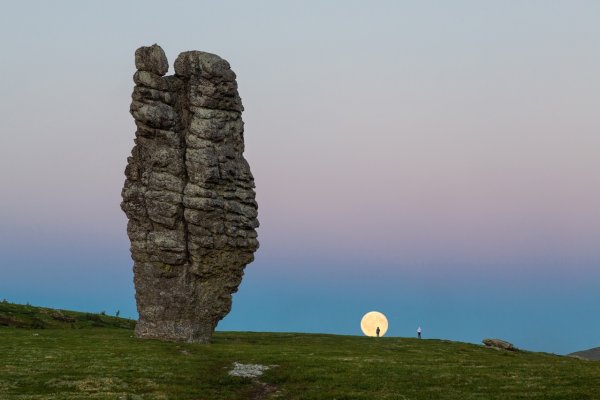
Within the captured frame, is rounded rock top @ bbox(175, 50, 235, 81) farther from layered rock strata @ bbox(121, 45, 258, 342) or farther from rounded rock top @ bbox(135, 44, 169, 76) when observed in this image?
rounded rock top @ bbox(135, 44, 169, 76)

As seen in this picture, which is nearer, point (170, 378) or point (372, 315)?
point (170, 378)

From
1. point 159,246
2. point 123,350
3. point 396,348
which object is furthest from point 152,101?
point 396,348

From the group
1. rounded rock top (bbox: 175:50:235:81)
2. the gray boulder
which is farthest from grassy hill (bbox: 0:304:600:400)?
the gray boulder

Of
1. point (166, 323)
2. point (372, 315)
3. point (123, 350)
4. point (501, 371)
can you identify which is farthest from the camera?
point (372, 315)

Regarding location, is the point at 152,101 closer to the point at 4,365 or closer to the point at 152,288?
the point at 152,288

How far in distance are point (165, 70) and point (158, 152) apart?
33.6 ft

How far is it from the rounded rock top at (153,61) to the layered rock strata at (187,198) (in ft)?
0.39

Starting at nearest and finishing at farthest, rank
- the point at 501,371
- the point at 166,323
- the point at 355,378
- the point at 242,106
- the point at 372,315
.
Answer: the point at 355,378, the point at 501,371, the point at 166,323, the point at 242,106, the point at 372,315

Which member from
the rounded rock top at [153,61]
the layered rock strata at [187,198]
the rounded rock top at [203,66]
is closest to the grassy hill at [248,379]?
the layered rock strata at [187,198]

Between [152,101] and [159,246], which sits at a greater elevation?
[152,101]

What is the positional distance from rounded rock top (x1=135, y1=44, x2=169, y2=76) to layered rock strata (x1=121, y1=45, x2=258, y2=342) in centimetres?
12

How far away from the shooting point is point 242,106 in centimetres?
7788

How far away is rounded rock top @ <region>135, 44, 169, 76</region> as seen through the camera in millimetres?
75500

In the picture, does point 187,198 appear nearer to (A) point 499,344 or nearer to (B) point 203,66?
(B) point 203,66
